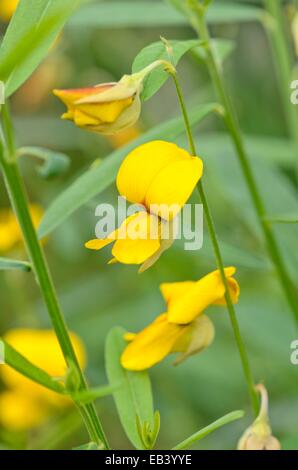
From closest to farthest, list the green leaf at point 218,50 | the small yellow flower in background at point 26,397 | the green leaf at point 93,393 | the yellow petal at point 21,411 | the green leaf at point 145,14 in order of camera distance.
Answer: the green leaf at point 93,393
the green leaf at point 218,50
the green leaf at point 145,14
the small yellow flower in background at point 26,397
the yellow petal at point 21,411

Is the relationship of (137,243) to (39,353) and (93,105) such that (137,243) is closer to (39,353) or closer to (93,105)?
(93,105)

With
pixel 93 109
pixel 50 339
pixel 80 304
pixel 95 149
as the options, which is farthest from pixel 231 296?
pixel 95 149

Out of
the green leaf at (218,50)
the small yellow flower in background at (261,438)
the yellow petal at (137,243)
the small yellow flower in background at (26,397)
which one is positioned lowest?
the small yellow flower in background at (261,438)

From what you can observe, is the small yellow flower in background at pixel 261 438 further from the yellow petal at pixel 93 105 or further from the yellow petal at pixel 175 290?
the yellow petal at pixel 93 105

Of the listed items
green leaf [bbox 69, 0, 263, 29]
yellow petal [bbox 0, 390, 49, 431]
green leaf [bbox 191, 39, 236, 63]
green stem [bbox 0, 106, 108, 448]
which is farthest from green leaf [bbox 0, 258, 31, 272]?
yellow petal [bbox 0, 390, 49, 431]

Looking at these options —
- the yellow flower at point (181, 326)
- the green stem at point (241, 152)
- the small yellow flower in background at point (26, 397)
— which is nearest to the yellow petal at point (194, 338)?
the yellow flower at point (181, 326)

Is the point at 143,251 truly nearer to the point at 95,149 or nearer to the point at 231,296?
the point at 231,296
